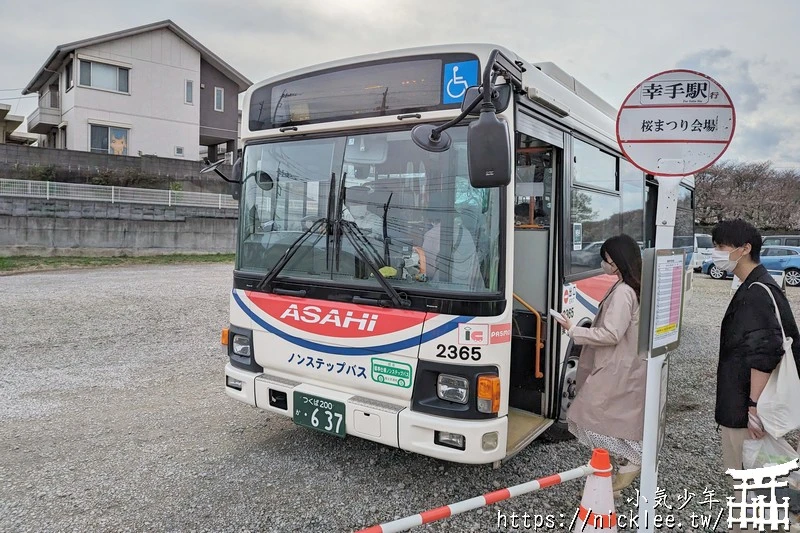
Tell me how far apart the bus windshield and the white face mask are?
1.29 m

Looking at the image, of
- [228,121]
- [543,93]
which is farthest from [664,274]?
[228,121]

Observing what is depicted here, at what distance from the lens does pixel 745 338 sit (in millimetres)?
2910

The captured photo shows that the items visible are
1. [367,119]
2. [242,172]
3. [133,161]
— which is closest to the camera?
[367,119]

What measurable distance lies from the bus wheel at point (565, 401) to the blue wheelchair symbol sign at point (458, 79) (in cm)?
228

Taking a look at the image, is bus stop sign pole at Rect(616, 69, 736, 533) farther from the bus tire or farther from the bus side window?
the bus tire

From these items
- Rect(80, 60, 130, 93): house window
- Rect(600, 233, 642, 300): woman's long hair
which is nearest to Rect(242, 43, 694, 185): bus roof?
Rect(600, 233, 642, 300): woman's long hair

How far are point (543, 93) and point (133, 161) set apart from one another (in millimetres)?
21614

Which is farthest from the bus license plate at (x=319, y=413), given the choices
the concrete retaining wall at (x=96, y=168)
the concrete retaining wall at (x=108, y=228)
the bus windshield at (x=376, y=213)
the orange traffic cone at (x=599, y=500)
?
the concrete retaining wall at (x=96, y=168)

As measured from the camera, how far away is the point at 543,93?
368 cm

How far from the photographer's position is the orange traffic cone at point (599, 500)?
2.81 meters

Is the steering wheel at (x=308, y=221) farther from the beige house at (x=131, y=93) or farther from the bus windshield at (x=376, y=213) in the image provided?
the beige house at (x=131, y=93)

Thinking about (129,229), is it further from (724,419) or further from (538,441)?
(724,419)

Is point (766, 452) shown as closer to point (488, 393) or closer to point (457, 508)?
point (488, 393)

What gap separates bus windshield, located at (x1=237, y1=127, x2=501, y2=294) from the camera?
10.7ft
